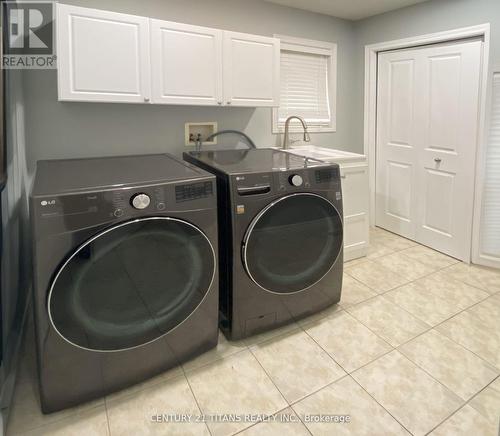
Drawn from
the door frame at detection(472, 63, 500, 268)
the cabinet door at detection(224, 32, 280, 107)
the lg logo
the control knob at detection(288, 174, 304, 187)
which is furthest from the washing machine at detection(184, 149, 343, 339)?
the door frame at detection(472, 63, 500, 268)

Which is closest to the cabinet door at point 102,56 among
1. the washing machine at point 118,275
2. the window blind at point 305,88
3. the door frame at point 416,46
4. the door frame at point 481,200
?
the washing machine at point 118,275

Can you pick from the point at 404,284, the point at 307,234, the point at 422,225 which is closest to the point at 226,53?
the point at 307,234

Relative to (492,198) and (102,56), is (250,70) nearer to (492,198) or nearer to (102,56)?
(102,56)

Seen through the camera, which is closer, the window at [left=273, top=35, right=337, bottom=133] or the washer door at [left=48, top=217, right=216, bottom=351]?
the washer door at [left=48, top=217, right=216, bottom=351]

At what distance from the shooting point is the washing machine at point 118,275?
132cm

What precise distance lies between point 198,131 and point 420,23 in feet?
6.81

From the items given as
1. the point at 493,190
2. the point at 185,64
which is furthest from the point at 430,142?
the point at 185,64

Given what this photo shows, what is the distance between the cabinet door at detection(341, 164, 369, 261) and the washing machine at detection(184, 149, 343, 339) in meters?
0.74

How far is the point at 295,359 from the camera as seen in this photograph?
5.98 feet

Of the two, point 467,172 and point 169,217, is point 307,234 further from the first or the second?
point 467,172

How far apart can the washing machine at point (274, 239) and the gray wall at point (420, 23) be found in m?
1.74

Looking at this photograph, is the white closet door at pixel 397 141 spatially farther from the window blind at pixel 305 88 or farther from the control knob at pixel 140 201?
the control knob at pixel 140 201

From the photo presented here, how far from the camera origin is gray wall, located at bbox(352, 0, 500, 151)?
8.28 feet

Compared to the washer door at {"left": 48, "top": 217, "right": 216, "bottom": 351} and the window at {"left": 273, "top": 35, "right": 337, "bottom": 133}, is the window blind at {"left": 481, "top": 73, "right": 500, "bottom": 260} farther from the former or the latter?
the washer door at {"left": 48, "top": 217, "right": 216, "bottom": 351}
